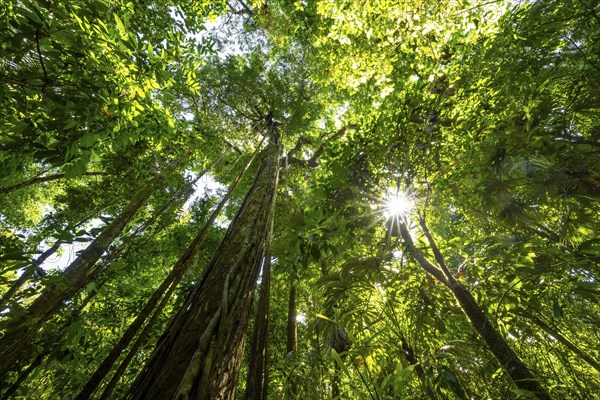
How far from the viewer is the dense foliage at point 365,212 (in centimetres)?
160

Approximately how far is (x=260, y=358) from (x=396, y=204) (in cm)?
251

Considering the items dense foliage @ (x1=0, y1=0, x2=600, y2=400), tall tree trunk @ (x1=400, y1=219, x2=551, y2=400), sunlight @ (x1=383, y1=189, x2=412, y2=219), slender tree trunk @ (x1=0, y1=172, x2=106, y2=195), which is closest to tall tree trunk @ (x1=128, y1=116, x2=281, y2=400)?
dense foliage @ (x1=0, y1=0, x2=600, y2=400)

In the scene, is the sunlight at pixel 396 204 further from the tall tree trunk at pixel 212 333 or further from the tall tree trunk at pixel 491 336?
the tall tree trunk at pixel 212 333

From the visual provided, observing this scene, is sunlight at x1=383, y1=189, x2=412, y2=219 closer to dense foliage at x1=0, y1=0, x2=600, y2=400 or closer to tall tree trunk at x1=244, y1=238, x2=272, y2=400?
dense foliage at x1=0, y1=0, x2=600, y2=400

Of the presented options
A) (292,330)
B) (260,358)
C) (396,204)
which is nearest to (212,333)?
(260,358)

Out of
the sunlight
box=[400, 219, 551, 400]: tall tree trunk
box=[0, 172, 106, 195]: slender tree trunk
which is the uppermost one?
box=[0, 172, 106, 195]: slender tree trunk

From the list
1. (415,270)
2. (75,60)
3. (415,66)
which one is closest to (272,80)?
(415,66)

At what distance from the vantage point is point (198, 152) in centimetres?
462

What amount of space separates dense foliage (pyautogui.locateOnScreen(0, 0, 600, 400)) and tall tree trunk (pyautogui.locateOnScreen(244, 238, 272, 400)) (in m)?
0.01

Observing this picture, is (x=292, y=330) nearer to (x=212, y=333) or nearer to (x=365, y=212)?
(x=365, y=212)

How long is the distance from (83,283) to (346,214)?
2.53 m

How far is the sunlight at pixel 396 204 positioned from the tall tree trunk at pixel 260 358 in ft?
6.90

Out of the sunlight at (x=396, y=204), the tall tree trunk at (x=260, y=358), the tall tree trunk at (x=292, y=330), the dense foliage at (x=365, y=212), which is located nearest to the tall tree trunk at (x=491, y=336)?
the dense foliage at (x=365, y=212)

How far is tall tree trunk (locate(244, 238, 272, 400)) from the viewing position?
3.63ft
